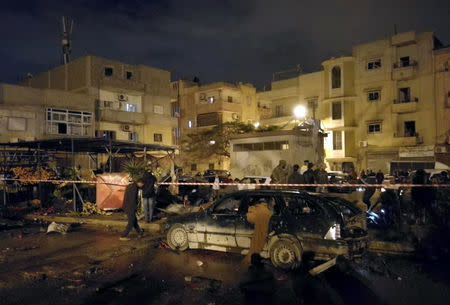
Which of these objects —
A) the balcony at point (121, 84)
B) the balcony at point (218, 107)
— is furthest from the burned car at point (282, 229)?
the balcony at point (218, 107)

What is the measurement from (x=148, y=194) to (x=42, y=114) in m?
23.4

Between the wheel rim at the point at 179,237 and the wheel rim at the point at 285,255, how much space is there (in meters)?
2.33

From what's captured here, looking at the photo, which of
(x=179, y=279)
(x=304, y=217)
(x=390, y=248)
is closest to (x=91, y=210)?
(x=179, y=279)

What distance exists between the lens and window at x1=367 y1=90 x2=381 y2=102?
123 feet

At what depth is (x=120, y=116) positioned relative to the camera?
36688mm

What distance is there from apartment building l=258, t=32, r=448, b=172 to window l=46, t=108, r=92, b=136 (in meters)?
22.6

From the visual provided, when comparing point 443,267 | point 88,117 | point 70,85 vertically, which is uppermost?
point 70,85

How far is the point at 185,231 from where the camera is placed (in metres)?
8.53

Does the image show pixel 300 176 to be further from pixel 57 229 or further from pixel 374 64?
pixel 374 64

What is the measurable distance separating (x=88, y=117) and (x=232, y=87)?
19473 mm

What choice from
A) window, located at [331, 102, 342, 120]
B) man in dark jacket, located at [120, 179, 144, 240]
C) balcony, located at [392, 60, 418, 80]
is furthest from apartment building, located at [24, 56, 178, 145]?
man in dark jacket, located at [120, 179, 144, 240]

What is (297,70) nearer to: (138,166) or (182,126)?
(182,126)

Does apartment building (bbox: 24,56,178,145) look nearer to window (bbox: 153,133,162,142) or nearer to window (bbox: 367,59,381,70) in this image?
window (bbox: 153,133,162,142)

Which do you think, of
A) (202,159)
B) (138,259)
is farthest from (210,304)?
(202,159)
